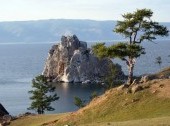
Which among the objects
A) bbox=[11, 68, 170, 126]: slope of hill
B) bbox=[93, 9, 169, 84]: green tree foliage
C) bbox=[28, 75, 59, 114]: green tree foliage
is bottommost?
bbox=[28, 75, 59, 114]: green tree foliage

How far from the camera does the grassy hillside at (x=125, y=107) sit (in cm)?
4462

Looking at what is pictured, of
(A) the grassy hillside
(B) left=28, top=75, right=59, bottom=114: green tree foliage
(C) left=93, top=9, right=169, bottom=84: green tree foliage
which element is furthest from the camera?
(B) left=28, top=75, right=59, bottom=114: green tree foliage

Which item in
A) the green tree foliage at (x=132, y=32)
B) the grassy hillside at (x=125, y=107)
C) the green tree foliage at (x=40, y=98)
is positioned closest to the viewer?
the grassy hillside at (x=125, y=107)

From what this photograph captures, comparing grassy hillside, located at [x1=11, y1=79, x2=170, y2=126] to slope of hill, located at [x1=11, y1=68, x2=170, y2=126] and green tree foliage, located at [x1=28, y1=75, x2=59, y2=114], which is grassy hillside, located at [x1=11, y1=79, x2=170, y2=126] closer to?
slope of hill, located at [x1=11, y1=68, x2=170, y2=126]

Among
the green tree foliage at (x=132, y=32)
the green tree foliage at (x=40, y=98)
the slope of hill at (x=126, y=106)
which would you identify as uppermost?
the green tree foliage at (x=132, y=32)

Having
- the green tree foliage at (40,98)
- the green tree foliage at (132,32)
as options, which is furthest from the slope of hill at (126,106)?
the green tree foliage at (40,98)

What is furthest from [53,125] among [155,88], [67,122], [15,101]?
[15,101]

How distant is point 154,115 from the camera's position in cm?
4278

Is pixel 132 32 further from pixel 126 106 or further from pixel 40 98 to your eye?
pixel 40 98

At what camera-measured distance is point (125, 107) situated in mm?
47000

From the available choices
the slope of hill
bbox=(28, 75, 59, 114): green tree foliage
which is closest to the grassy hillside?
the slope of hill

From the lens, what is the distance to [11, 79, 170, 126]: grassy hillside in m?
44.6

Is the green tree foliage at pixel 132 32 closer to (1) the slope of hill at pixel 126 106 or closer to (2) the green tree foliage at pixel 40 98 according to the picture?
(1) the slope of hill at pixel 126 106

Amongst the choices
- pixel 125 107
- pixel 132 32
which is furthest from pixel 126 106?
pixel 132 32
